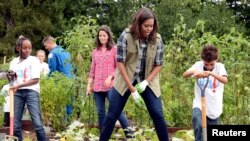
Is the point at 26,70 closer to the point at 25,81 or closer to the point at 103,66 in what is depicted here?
the point at 25,81

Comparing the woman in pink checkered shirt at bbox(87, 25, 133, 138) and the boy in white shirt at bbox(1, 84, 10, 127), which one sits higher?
the woman in pink checkered shirt at bbox(87, 25, 133, 138)

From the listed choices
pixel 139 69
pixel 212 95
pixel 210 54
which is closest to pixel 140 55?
pixel 139 69

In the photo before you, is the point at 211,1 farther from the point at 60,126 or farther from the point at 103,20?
the point at 60,126

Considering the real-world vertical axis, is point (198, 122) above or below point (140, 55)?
below

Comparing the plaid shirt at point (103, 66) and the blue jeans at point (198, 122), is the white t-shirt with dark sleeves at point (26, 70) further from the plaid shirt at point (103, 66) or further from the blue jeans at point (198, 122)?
the blue jeans at point (198, 122)

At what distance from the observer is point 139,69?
6.45 meters

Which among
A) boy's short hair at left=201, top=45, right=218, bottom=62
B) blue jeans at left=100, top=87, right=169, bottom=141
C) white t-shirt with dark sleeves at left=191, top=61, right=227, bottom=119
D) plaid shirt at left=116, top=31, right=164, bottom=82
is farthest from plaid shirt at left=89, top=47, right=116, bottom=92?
boy's short hair at left=201, top=45, right=218, bottom=62

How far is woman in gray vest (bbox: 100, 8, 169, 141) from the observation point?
6.32 metres

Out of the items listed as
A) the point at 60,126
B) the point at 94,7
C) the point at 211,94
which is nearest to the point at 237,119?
the point at 211,94

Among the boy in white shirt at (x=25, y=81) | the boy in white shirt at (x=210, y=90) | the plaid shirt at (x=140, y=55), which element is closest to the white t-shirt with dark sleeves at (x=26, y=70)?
the boy in white shirt at (x=25, y=81)

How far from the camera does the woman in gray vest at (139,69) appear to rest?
6316 mm

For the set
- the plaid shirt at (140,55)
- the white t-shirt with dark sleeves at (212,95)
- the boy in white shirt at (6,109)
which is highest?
the plaid shirt at (140,55)

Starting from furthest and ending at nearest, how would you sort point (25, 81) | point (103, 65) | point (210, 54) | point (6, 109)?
1. point (6, 109)
2. point (103, 65)
3. point (25, 81)
4. point (210, 54)

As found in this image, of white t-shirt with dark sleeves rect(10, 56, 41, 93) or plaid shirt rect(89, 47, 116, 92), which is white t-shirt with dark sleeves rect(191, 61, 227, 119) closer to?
plaid shirt rect(89, 47, 116, 92)
